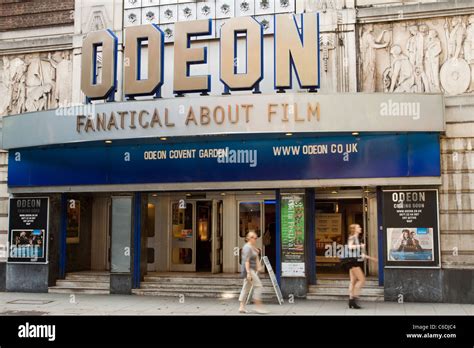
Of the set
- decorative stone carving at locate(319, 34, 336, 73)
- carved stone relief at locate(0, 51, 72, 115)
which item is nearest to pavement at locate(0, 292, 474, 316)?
carved stone relief at locate(0, 51, 72, 115)

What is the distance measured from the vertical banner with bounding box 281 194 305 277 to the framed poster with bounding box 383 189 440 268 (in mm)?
2137

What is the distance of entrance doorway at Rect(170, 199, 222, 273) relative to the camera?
18.0 m

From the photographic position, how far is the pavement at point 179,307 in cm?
1275

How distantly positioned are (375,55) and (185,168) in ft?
19.5

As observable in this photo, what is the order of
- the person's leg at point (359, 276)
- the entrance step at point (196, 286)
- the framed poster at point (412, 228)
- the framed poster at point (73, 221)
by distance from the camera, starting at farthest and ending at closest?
the framed poster at point (73, 221), the entrance step at point (196, 286), the framed poster at point (412, 228), the person's leg at point (359, 276)

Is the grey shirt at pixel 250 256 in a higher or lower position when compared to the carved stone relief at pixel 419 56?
lower

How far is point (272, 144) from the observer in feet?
49.2

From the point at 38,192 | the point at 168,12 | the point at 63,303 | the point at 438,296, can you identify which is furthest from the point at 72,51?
the point at 438,296

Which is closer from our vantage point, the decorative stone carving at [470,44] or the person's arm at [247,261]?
the person's arm at [247,261]

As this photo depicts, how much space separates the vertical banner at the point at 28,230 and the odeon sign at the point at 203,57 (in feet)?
13.2

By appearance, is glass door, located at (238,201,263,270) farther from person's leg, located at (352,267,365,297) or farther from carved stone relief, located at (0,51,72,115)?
carved stone relief, located at (0,51,72,115)

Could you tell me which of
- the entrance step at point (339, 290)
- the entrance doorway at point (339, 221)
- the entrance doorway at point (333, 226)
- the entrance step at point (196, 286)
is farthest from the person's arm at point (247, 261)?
the entrance doorway at point (333, 226)

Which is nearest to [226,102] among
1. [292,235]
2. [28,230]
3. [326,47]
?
[326,47]

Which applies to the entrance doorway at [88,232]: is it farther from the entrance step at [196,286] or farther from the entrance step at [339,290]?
the entrance step at [339,290]
